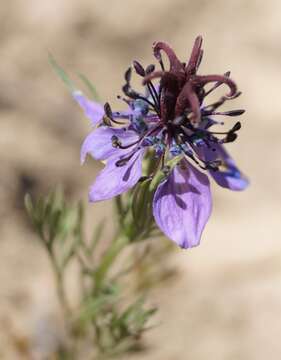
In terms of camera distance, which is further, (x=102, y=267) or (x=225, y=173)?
(x=102, y=267)

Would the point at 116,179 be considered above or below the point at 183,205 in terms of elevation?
above

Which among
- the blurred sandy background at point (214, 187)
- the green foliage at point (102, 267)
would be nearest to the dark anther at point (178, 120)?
the green foliage at point (102, 267)

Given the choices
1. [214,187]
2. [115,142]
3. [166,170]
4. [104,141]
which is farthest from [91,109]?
[214,187]

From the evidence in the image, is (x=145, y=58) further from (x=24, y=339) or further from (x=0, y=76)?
(x=24, y=339)

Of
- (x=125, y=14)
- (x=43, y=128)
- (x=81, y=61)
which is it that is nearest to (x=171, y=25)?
(x=125, y=14)

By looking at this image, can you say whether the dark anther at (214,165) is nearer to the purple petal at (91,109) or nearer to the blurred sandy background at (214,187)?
the purple petal at (91,109)

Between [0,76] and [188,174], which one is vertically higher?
[0,76]

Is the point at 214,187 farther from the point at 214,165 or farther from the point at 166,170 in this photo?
the point at 166,170
